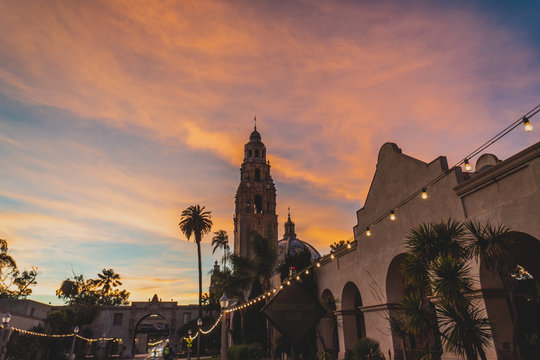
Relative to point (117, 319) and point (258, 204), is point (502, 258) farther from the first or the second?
point (258, 204)

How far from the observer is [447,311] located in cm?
1030

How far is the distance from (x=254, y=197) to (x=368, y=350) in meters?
73.2

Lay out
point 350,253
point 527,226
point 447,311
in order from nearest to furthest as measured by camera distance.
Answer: point 527,226 → point 447,311 → point 350,253

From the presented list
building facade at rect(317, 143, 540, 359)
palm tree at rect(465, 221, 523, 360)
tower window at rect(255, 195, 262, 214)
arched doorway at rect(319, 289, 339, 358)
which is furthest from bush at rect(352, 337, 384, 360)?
tower window at rect(255, 195, 262, 214)

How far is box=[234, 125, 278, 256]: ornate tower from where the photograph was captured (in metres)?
85.9

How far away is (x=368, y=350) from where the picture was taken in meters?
15.9

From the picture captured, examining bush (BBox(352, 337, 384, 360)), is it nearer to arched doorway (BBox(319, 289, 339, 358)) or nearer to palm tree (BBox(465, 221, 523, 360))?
arched doorway (BBox(319, 289, 339, 358))

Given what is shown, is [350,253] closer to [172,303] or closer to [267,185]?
[172,303]

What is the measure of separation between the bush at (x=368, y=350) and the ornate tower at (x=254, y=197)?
2684 inches

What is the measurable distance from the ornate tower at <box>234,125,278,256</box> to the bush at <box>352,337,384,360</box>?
2684 inches

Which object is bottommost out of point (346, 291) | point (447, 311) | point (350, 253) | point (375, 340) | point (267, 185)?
point (375, 340)

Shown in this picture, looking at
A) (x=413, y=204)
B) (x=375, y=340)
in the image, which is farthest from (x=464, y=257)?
(x=375, y=340)

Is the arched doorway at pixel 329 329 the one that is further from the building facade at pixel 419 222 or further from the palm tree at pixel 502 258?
the palm tree at pixel 502 258

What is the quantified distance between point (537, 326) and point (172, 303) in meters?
56.0
